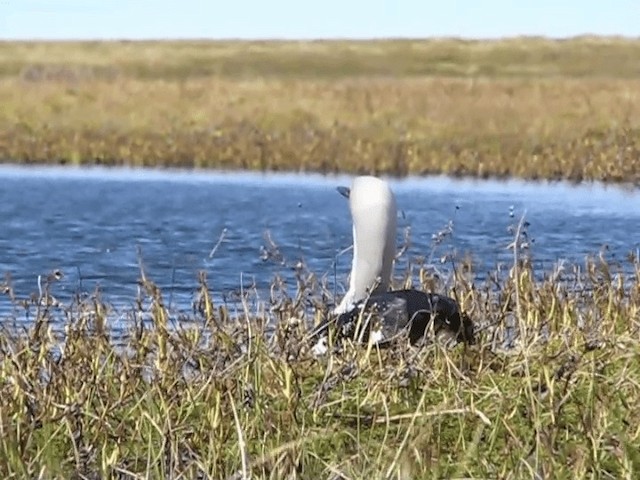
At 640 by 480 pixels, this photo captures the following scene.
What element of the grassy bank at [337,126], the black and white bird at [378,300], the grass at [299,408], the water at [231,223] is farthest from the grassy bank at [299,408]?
the grassy bank at [337,126]

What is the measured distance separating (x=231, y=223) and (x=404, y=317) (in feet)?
39.6

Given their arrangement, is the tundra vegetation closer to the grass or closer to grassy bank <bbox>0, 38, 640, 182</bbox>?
the grass

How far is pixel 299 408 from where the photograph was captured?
6910 mm

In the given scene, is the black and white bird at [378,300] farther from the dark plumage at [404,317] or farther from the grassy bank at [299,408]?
the grassy bank at [299,408]

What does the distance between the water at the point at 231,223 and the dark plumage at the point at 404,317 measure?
3.61m

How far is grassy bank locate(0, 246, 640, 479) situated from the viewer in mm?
5918

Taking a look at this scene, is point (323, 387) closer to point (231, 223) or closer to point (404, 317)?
point (404, 317)

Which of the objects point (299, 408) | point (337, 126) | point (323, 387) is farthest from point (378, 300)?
point (337, 126)

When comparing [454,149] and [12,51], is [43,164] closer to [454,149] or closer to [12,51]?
[454,149]

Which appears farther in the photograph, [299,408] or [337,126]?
[337,126]

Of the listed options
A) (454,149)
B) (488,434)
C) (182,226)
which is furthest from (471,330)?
(454,149)

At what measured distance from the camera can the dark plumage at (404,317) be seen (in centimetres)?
769

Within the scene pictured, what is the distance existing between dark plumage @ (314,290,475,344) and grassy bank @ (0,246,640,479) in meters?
0.15

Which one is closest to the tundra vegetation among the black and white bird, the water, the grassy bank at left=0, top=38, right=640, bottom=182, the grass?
the grass
